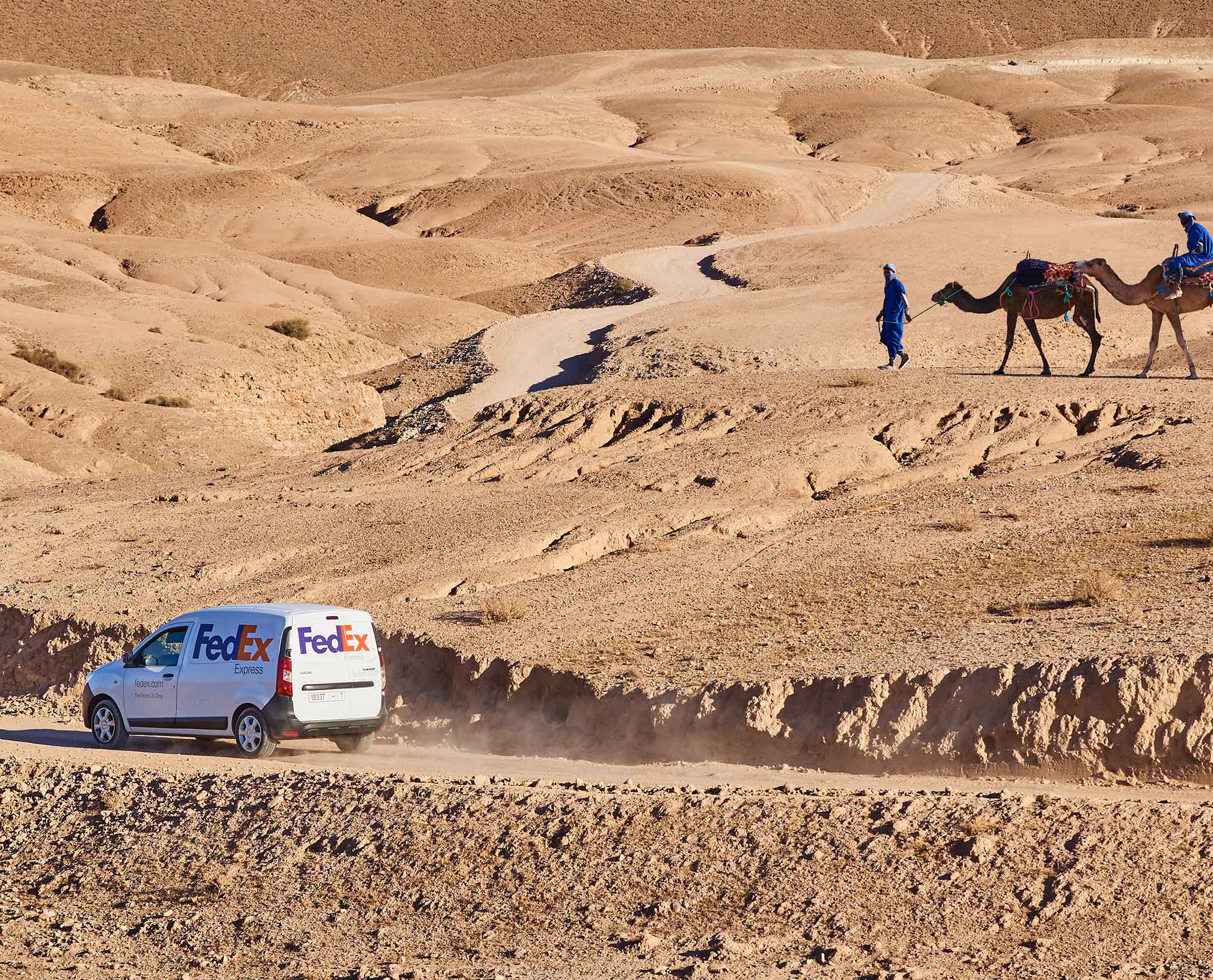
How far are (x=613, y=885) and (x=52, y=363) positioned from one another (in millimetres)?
33680

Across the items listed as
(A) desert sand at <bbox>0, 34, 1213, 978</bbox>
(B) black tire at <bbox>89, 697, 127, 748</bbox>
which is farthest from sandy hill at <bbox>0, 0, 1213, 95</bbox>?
(B) black tire at <bbox>89, 697, 127, 748</bbox>

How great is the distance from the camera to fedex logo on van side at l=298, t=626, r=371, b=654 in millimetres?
15383

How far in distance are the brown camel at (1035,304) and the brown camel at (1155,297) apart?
44 centimetres

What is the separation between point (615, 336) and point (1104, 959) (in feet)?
98.6

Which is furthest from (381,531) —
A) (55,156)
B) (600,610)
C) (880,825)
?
(55,156)

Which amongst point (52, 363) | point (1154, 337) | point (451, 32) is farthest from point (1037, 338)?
point (451, 32)

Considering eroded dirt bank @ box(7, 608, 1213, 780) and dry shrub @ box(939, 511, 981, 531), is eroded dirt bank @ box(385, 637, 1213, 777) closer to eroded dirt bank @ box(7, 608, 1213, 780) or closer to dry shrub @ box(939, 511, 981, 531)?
eroded dirt bank @ box(7, 608, 1213, 780)

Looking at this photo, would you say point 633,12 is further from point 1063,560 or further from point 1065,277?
point 1063,560

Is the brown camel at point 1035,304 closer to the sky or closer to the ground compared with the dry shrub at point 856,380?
closer to the sky

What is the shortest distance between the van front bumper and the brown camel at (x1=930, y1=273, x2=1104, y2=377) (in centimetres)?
1705

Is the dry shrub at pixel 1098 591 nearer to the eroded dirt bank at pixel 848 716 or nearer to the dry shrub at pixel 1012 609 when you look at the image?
the dry shrub at pixel 1012 609

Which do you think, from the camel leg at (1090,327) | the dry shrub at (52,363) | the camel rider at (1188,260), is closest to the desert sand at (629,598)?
the dry shrub at (52,363)

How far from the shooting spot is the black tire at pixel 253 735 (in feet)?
50.8

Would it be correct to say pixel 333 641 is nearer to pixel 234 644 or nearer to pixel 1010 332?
pixel 234 644
